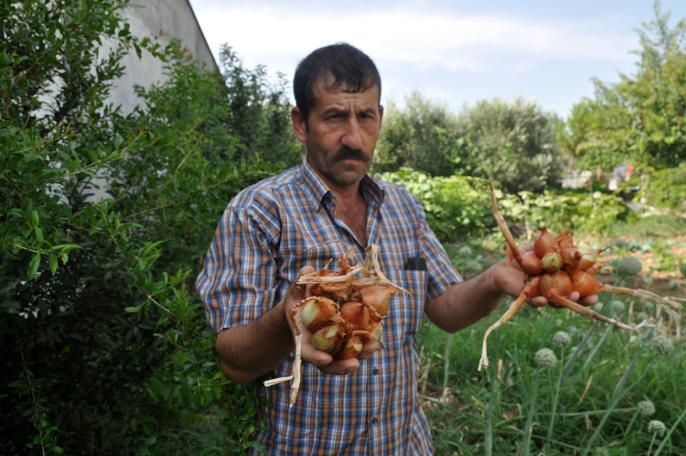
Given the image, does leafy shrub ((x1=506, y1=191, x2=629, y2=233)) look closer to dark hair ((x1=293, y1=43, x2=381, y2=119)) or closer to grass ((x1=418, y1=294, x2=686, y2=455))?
grass ((x1=418, y1=294, x2=686, y2=455))

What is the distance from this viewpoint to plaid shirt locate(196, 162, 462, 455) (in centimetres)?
139

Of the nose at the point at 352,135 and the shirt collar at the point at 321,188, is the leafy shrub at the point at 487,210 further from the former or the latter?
the nose at the point at 352,135

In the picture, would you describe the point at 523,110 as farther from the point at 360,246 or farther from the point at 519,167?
the point at 360,246

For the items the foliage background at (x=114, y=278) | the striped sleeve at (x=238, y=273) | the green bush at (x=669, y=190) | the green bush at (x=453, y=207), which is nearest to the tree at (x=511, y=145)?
the green bush at (x=669, y=190)

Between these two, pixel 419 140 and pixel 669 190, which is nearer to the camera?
pixel 669 190

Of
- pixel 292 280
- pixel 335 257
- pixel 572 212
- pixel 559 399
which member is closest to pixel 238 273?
pixel 292 280

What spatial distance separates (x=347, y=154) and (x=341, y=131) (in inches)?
2.4

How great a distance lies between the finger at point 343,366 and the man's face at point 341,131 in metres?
0.71

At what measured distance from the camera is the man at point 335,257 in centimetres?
138

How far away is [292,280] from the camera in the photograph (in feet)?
4.75

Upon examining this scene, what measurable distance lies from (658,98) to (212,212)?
14561mm

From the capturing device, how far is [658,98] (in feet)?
45.6

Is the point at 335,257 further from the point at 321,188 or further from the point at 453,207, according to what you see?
the point at 453,207

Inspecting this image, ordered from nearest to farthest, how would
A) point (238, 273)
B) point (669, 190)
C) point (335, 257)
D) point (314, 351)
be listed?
point (314, 351) < point (238, 273) < point (335, 257) < point (669, 190)
